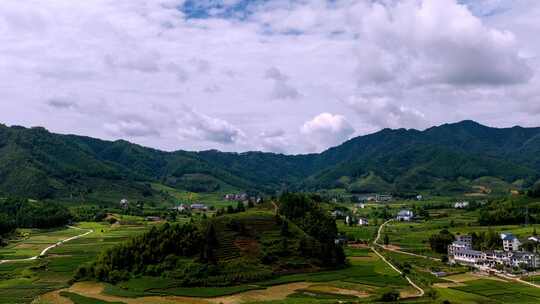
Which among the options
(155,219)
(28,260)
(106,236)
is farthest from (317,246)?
(155,219)

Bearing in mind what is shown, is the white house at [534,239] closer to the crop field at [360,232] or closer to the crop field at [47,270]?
the crop field at [360,232]

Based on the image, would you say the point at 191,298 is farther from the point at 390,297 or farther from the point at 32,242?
the point at 32,242

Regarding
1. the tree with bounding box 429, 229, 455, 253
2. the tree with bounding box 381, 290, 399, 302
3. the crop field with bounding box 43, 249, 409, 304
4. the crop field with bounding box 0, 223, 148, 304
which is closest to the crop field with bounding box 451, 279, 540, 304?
the crop field with bounding box 43, 249, 409, 304

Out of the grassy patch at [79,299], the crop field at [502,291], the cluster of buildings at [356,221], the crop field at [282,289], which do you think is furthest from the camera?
the cluster of buildings at [356,221]

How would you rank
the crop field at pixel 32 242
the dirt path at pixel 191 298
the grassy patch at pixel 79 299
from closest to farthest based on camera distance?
the grassy patch at pixel 79 299
the dirt path at pixel 191 298
the crop field at pixel 32 242

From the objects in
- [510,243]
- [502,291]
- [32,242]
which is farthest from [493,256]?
[32,242]

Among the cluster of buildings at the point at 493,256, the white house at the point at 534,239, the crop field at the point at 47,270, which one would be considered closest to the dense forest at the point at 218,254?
the crop field at the point at 47,270
